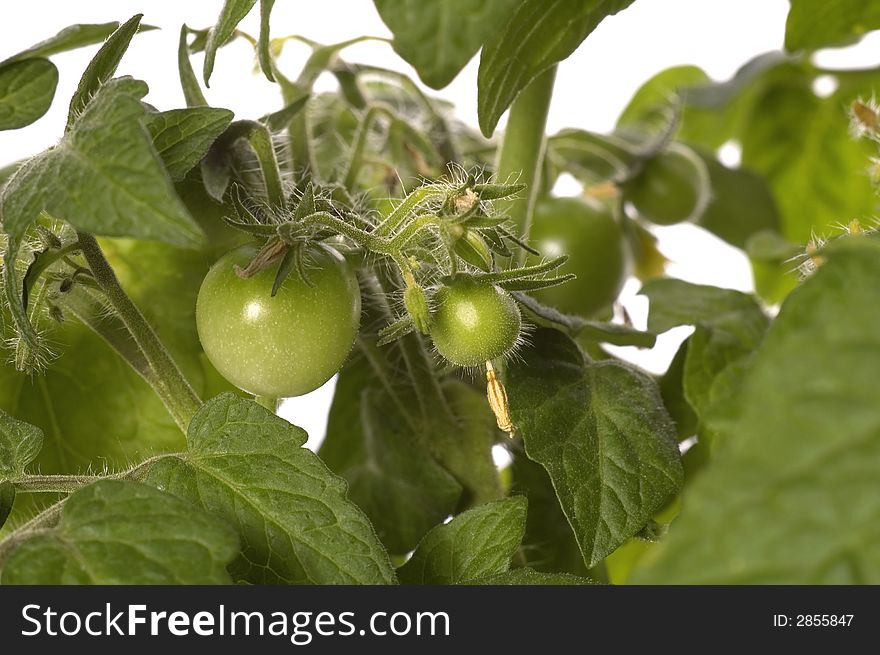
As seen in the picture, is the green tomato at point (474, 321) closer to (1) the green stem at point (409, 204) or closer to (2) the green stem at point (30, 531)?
(1) the green stem at point (409, 204)

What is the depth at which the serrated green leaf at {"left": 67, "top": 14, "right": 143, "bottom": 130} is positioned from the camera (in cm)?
53

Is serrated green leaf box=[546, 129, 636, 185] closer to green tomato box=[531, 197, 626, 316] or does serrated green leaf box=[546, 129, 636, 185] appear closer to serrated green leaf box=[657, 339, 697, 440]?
green tomato box=[531, 197, 626, 316]

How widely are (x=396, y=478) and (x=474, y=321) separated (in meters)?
0.30

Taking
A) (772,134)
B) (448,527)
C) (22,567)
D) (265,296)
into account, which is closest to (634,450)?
(448,527)

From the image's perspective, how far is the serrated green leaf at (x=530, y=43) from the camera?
1.82 ft

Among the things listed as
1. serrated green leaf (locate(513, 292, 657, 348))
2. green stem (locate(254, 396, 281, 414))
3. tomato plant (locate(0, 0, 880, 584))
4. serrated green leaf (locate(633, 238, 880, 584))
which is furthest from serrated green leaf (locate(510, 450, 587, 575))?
serrated green leaf (locate(633, 238, 880, 584))

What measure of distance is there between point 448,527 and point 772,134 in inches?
37.2

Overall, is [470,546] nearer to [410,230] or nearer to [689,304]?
[410,230]

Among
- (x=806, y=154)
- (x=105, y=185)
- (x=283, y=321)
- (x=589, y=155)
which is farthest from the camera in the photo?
(x=806, y=154)

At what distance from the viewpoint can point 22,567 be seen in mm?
414

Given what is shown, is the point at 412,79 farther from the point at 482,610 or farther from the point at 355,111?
the point at 482,610

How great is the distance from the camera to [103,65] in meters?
0.54

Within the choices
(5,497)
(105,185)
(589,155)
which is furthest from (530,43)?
(589,155)

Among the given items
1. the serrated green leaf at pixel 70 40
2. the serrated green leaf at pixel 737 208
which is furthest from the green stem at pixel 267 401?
the serrated green leaf at pixel 737 208
